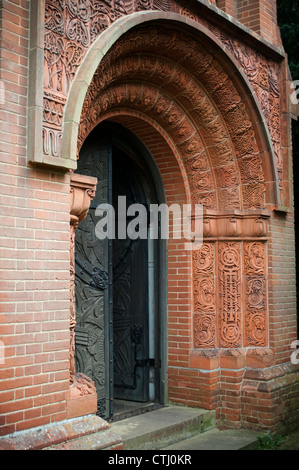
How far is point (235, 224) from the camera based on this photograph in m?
6.44

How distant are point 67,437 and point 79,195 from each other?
1.85 m

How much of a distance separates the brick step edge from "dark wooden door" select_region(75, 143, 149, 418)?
1.31m

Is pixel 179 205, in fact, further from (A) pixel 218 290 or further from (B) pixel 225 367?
(B) pixel 225 367

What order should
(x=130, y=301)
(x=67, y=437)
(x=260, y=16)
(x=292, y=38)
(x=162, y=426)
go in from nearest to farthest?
(x=67, y=437) → (x=162, y=426) → (x=130, y=301) → (x=260, y=16) → (x=292, y=38)

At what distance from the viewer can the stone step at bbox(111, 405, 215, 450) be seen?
5133mm

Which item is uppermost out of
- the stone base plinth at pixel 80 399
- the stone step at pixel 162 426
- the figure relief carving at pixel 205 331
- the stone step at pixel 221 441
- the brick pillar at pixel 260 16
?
the brick pillar at pixel 260 16

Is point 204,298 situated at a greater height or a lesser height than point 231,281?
lesser

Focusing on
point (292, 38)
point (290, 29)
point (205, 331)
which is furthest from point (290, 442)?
point (290, 29)

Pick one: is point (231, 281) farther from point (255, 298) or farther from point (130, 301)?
point (130, 301)

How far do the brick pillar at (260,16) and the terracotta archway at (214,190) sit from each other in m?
1.13

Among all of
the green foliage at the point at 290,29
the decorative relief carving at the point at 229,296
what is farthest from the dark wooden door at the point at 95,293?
the green foliage at the point at 290,29

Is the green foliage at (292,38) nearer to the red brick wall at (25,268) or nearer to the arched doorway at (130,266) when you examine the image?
the arched doorway at (130,266)

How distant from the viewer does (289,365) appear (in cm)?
669

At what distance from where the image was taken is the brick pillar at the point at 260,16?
22.3 feet
